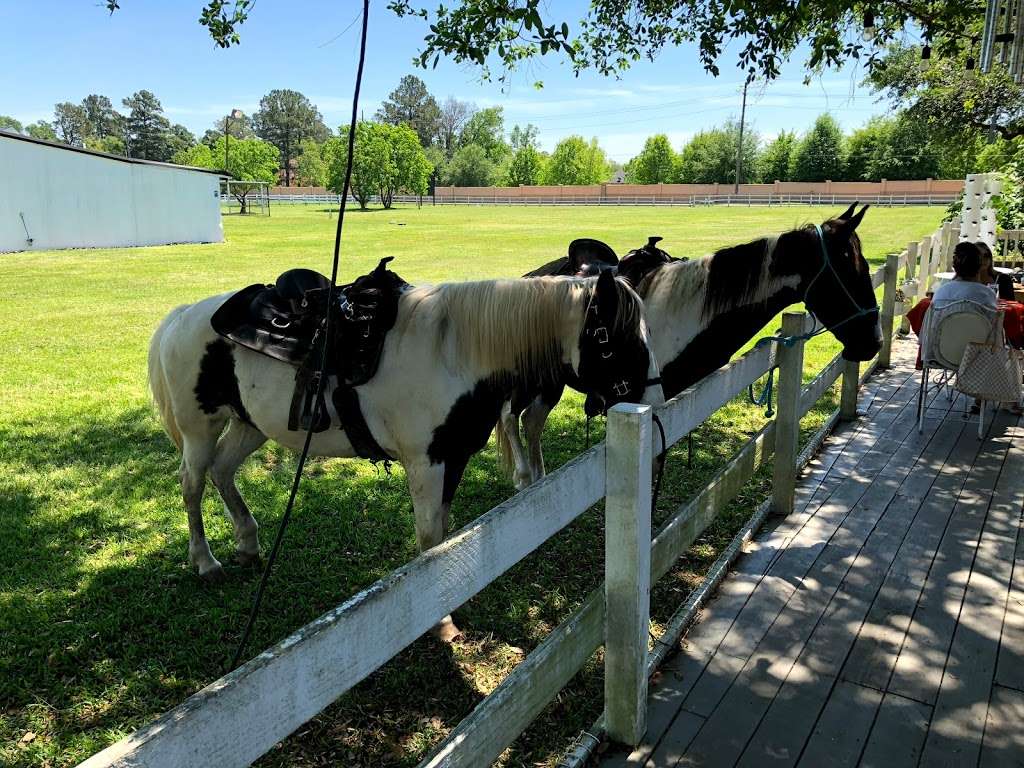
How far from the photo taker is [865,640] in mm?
2943

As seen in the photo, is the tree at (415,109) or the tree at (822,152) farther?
the tree at (415,109)

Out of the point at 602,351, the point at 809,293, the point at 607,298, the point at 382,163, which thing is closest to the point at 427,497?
the point at 602,351

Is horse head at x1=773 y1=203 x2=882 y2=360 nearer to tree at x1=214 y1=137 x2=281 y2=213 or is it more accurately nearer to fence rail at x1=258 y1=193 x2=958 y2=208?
fence rail at x1=258 y1=193 x2=958 y2=208

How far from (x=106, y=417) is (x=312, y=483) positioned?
8.66 ft

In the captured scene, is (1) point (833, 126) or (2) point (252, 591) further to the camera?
(1) point (833, 126)

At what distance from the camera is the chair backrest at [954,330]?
5.21 meters

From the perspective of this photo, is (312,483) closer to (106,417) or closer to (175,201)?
(106,417)

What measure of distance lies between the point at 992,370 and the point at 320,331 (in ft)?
15.7

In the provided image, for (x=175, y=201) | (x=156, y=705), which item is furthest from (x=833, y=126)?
(x=156, y=705)

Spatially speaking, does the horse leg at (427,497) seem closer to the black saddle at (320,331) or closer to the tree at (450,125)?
the black saddle at (320,331)

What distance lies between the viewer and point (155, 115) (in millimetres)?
102750

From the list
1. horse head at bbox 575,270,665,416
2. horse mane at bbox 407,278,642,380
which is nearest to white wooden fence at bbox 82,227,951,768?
horse head at bbox 575,270,665,416

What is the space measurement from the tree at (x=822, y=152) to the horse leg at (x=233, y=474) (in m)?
72.0

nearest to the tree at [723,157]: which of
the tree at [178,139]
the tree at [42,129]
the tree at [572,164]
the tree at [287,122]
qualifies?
the tree at [572,164]
